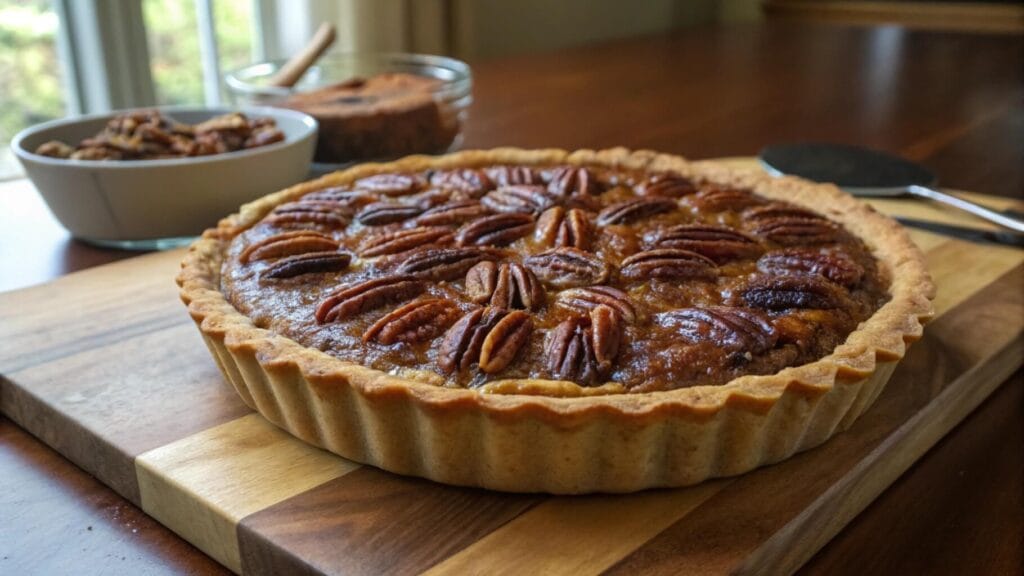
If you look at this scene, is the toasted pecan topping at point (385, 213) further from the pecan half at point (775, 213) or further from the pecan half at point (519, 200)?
the pecan half at point (775, 213)

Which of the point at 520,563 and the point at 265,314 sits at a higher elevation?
the point at 265,314

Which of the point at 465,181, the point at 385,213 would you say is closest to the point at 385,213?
the point at 385,213

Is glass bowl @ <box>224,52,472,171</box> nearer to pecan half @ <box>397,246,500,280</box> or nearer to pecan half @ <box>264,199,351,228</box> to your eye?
pecan half @ <box>264,199,351,228</box>

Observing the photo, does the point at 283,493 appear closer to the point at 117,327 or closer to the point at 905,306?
the point at 117,327

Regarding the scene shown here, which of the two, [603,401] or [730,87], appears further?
[730,87]

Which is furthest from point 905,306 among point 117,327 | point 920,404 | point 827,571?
point 117,327

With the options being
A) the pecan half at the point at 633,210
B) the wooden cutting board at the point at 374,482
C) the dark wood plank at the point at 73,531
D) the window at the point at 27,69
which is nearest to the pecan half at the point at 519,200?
the pecan half at the point at 633,210

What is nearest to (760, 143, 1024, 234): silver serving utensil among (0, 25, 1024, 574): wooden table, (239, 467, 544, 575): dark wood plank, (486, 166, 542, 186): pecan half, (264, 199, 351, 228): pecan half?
(0, 25, 1024, 574): wooden table
